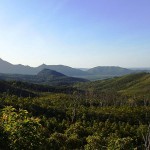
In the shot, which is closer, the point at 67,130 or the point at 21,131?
the point at 21,131

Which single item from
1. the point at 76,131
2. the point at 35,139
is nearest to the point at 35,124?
the point at 35,139

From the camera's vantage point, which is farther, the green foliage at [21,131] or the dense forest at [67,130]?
the dense forest at [67,130]

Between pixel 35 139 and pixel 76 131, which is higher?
pixel 35 139

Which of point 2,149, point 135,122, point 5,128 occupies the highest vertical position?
point 5,128

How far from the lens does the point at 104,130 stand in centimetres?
13962

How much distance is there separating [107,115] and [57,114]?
34012mm

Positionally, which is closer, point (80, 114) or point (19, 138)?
point (19, 138)

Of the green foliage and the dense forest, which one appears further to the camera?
the dense forest

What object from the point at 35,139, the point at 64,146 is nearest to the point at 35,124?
the point at 35,139

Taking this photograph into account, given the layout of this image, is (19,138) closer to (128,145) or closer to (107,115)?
(128,145)

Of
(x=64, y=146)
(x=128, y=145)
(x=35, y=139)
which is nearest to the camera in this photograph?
(x=35, y=139)

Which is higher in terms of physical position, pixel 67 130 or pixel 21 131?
pixel 21 131

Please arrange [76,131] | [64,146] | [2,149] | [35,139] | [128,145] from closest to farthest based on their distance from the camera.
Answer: [2,149] < [35,139] < [128,145] < [64,146] < [76,131]

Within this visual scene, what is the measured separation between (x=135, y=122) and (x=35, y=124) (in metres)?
172
